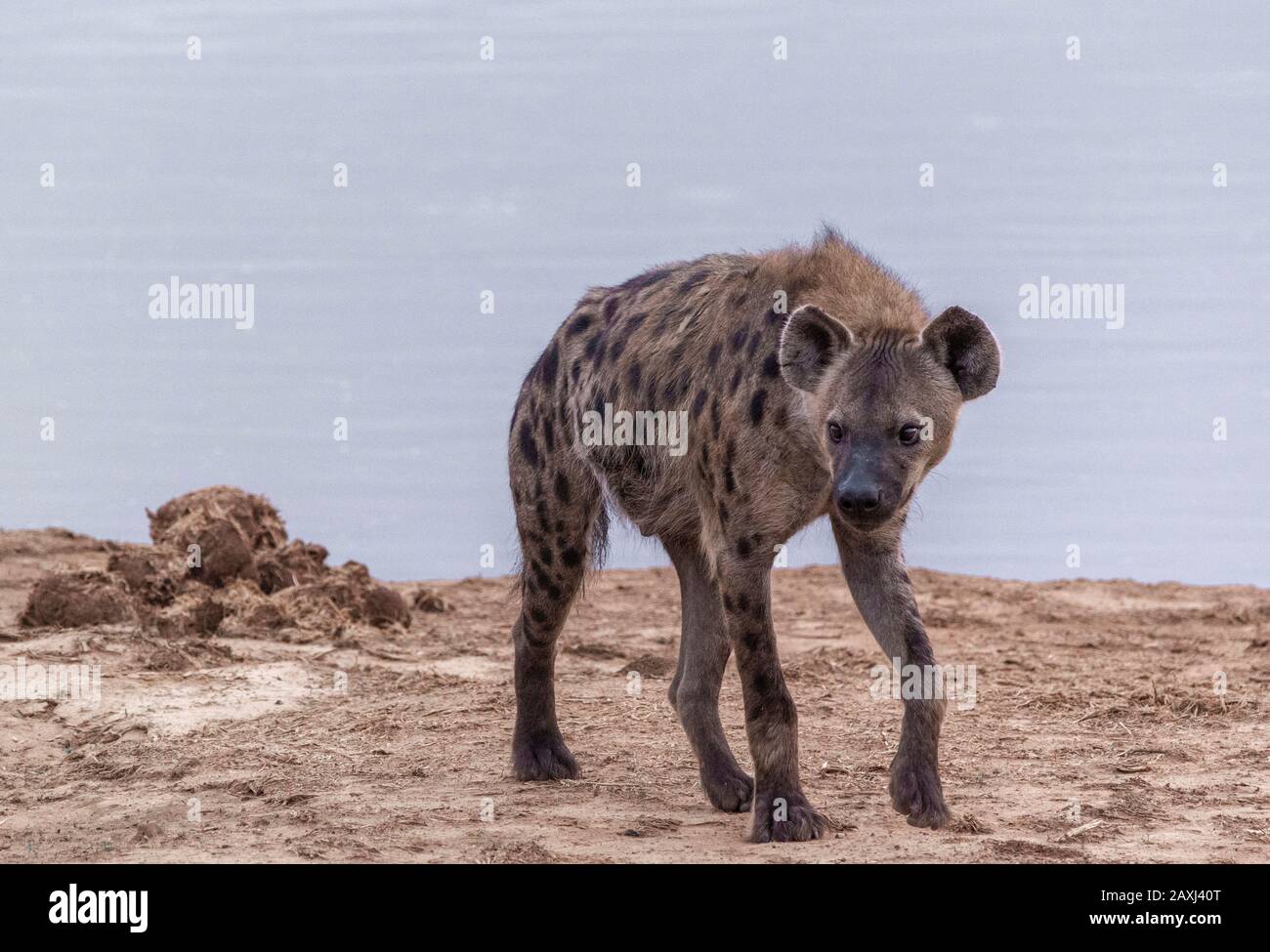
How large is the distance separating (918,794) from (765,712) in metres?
0.56

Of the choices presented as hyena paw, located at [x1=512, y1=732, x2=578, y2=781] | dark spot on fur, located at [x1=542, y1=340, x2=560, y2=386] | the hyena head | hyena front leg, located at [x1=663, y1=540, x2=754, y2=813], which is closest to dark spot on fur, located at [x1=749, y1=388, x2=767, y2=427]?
the hyena head

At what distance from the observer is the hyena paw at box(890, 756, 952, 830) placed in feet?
16.9

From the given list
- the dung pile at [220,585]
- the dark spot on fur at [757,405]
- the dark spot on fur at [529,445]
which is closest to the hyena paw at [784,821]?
the dark spot on fur at [757,405]

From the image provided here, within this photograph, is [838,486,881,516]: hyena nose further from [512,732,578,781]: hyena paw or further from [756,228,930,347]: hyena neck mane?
[512,732,578,781]: hyena paw

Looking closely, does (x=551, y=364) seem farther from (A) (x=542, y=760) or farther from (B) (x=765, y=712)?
(B) (x=765, y=712)

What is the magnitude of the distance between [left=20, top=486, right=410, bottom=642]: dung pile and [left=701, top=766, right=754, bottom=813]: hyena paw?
3989 millimetres

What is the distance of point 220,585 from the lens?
32.2ft

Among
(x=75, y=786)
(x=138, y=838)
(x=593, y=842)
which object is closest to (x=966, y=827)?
(x=593, y=842)

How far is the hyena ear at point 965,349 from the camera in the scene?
16.5 feet

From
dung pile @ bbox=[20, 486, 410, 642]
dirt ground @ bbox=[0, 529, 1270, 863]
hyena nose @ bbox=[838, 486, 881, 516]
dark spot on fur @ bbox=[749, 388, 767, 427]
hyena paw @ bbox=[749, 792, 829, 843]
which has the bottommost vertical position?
dirt ground @ bbox=[0, 529, 1270, 863]

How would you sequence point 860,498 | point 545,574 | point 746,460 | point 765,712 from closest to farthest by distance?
point 860,498, point 765,712, point 746,460, point 545,574

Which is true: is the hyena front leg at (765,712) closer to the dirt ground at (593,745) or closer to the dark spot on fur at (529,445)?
the dirt ground at (593,745)

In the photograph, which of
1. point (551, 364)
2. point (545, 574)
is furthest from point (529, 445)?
point (545, 574)

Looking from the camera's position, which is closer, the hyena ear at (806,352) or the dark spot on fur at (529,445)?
the hyena ear at (806,352)
